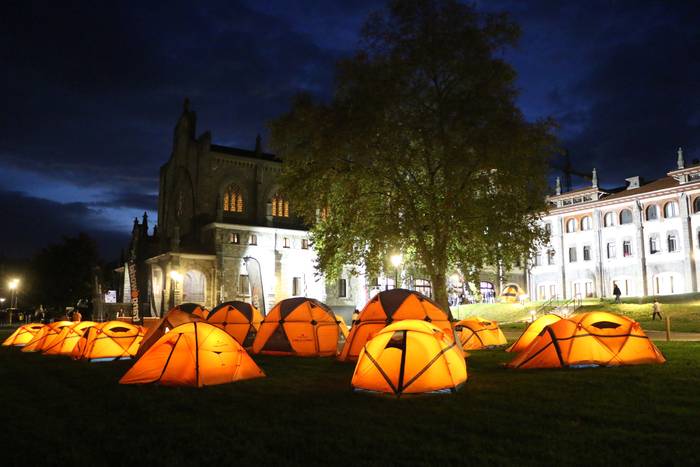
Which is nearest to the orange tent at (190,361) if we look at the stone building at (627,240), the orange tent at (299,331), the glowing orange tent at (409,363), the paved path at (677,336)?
the glowing orange tent at (409,363)

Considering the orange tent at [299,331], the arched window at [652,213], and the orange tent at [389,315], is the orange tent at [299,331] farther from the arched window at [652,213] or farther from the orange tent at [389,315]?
the arched window at [652,213]

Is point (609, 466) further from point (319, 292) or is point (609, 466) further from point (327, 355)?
point (319, 292)

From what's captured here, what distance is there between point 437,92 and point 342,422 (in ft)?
58.6

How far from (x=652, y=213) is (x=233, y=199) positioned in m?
42.3

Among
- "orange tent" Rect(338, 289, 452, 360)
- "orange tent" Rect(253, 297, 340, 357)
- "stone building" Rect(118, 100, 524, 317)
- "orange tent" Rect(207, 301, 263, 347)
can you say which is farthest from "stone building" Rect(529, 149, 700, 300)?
"orange tent" Rect(338, 289, 452, 360)

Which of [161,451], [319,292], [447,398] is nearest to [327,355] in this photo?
[447,398]

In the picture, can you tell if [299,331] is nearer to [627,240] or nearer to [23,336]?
[23,336]

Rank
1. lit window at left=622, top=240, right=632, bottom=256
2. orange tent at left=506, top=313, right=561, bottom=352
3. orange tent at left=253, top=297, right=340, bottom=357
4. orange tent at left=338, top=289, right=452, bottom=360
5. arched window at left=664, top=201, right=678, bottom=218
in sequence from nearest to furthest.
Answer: orange tent at left=338, top=289, right=452, bottom=360, orange tent at left=506, top=313, right=561, bottom=352, orange tent at left=253, top=297, right=340, bottom=357, arched window at left=664, top=201, right=678, bottom=218, lit window at left=622, top=240, right=632, bottom=256

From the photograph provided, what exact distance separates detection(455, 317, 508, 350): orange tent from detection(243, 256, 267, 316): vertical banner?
12318 millimetres

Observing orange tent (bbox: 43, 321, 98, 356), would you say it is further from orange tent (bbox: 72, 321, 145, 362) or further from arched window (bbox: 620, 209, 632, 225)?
arched window (bbox: 620, 209, 632, 225)

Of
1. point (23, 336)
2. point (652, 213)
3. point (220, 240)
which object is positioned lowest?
point (23, 336)

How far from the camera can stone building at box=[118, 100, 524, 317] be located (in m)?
55.3

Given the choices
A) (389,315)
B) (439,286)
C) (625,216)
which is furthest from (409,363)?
(625,216)

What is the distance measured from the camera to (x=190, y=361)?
41.5 ft
